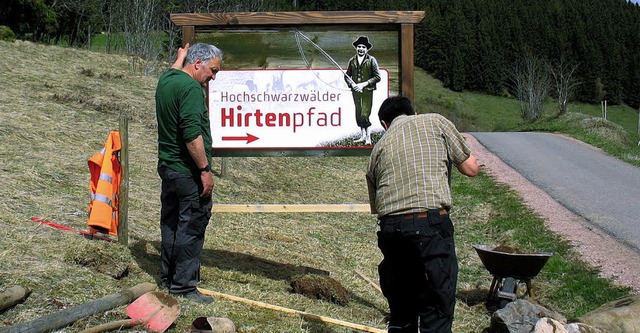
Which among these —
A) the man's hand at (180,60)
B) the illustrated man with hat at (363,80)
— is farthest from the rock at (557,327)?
the man's hand at (180,60)

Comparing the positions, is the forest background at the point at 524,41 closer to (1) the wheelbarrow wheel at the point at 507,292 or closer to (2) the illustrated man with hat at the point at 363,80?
(2) the illustrated man with hat at the point at 363,80

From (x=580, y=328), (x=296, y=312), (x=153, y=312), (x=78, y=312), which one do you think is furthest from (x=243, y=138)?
(x=580, y=328)

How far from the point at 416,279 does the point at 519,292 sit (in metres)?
3.32

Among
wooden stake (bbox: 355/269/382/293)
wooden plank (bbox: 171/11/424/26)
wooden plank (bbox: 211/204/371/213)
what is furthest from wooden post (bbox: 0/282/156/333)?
wooden plank (bbox: 171/11/424/26)

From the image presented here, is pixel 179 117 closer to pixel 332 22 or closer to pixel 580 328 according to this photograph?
pixel 332 22

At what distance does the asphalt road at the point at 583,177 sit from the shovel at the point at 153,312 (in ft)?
22.6

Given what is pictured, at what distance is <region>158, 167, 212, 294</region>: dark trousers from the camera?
6.36 meters

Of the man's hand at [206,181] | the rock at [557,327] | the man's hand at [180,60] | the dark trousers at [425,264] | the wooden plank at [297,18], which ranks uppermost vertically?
the wooden plank at [297,18]

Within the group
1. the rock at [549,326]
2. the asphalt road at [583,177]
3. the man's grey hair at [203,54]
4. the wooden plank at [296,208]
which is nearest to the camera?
the rock at [549,326]

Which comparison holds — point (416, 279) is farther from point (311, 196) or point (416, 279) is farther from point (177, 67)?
point (311, 196)

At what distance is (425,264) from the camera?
5016 mm

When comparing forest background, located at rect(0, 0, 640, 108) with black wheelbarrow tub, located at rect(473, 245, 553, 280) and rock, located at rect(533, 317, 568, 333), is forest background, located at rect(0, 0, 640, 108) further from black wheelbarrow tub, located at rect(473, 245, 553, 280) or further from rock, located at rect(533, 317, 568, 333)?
rock, located at rect(533, 317, 568, 333)

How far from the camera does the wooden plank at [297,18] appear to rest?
7812 mm

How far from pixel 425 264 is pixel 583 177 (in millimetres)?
14808
